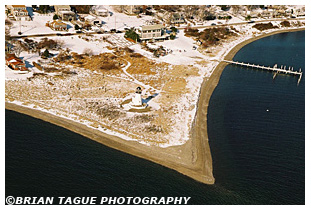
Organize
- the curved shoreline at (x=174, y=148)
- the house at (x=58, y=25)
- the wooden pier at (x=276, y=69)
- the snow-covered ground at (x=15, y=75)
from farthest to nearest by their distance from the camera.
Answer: the house at (x=58, y=25) → the wooden pier at (x=276, y=69) → the snow-covered ground at (x=15, y=75) → the curved shoreline at (x=174, y=148)

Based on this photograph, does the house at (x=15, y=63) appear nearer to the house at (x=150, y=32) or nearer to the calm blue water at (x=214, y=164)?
the calm blue water at (x=214, y=164)

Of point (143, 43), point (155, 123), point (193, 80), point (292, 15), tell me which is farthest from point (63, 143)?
point (292, 15)

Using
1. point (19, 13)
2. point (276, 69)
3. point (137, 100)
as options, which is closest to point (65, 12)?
point (19, 13)

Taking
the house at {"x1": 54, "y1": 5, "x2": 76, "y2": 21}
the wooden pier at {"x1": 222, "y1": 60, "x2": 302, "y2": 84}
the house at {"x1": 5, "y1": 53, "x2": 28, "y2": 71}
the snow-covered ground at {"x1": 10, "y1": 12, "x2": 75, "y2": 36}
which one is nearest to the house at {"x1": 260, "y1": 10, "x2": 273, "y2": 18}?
the wooden pier at {"x1": 222, "y1": 60, "x2": 302, "y2": 84}

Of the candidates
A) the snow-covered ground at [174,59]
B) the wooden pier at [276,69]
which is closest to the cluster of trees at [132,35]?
the snow-covered ground at [174,59]

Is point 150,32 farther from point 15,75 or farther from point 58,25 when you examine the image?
point 15,75
